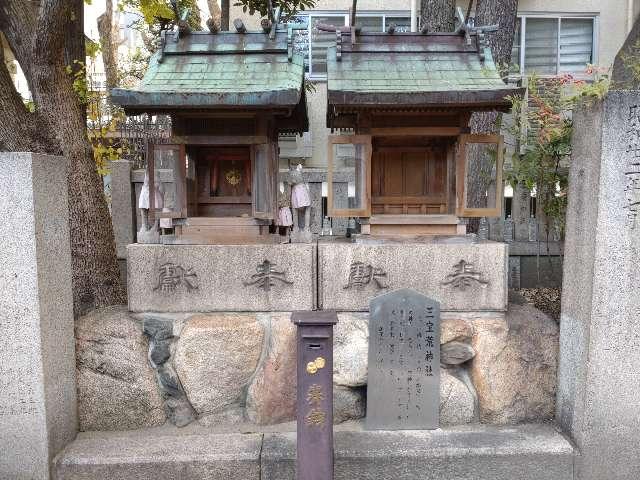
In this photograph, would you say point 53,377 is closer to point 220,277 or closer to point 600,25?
point 220,277

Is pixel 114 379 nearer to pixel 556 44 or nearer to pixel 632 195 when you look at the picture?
pixel 632 195

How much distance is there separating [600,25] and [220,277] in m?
10.7

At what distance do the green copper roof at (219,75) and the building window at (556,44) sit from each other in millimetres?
8472

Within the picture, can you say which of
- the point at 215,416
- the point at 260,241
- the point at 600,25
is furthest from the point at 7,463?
the point at 600,25

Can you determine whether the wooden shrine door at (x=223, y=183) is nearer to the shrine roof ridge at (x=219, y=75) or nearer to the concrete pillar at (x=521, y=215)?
the shrine roof ridge at (x=219, y=75)

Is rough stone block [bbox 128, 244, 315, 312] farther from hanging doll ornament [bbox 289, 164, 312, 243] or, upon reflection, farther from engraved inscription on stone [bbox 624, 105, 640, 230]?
engraved inscription on stone [bbox 624, 105, 640, 230]

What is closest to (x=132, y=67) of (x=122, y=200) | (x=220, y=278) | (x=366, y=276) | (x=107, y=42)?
(x=107, y=42)

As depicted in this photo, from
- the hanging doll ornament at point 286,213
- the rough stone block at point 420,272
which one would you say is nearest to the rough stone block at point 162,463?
the rough stone block at point 420,272

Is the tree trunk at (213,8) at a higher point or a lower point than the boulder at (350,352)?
higher

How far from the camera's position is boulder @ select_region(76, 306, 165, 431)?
4379mm

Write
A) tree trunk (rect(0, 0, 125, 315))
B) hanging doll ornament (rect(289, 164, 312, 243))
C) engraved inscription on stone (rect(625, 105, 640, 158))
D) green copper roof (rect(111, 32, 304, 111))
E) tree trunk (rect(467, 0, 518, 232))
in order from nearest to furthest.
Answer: engraved inscription on stone (rect(625, 105, 640, 158)) < green copper roof (rect(111, 32, 304, 111)) < hanging doll ornament (rect(289, 164, 312, 243)) < tree trunk (rect(0, 0, 125, 315)) < tree trunk (rect(467, 0, 518, 232))

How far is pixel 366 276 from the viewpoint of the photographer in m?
4.38

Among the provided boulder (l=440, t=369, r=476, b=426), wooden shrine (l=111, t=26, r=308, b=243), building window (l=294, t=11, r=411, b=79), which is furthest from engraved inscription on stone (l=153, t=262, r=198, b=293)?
building window (l=294, t=11, r=411, b=79)

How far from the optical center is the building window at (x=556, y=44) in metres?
11.1
